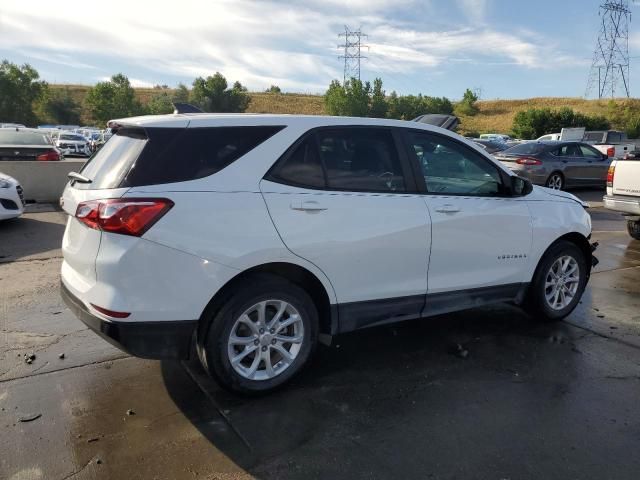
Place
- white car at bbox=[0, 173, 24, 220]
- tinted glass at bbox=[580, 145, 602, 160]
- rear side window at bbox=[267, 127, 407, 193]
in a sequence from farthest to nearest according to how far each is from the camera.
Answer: tinted glass at bbox=[580, 145, 602, 160] < white car at bbox=[0, 173, 24, 220] < rear side window at bbox=[267, 127, 407, 193]

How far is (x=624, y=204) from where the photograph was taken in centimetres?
898

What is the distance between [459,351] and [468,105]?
10398 cm

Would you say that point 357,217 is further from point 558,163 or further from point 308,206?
point 558,163

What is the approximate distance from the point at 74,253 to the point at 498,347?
3254mm

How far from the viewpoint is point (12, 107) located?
227ft

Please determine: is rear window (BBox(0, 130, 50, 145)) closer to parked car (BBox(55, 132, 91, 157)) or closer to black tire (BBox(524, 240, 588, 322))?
black tire (BBox(524, 240, 588, 322))

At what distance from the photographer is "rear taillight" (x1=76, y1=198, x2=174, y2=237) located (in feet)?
9.80

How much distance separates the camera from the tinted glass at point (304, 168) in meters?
3.45

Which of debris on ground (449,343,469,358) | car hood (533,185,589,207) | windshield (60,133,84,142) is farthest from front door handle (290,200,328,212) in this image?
windshield (60,133,84,142)

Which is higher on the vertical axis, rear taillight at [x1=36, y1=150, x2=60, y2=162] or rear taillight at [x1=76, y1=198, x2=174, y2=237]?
rear taillight at [x1=76, y1=198, x2=174, y2=237]

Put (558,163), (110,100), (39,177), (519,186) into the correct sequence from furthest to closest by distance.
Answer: (110,100) → (558,163) → (39,177) → (519,186)

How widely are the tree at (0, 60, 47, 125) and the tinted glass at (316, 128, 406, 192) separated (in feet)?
250

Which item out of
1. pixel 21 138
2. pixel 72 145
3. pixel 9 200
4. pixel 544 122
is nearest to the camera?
pixel 9 200

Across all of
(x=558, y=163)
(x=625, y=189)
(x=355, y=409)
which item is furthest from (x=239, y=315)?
(x=558, y=163)
